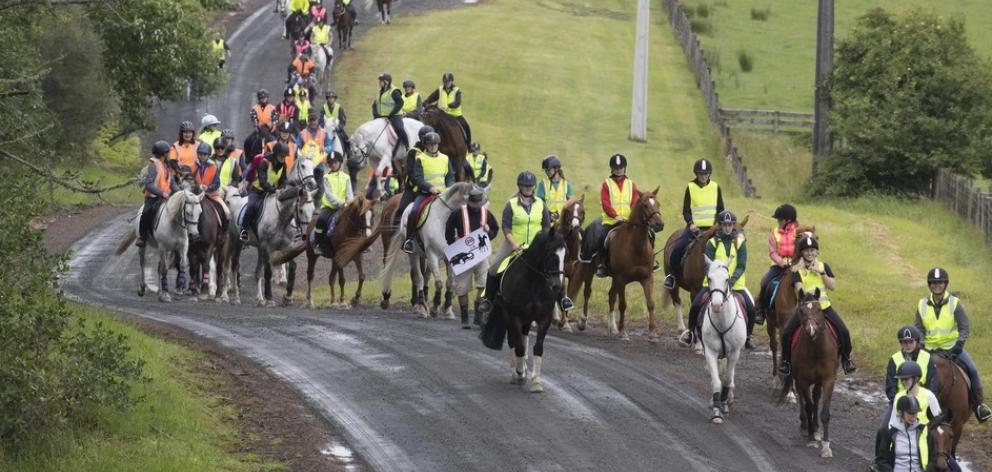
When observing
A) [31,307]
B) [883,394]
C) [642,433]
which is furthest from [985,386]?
[31,307]

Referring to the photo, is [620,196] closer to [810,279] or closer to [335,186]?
[810,279]

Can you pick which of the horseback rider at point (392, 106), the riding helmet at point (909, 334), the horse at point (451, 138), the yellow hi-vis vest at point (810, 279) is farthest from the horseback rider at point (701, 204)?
the horseback rider at point (392, 106)

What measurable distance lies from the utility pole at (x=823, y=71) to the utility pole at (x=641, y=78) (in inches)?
296

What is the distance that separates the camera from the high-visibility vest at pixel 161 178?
27984mm

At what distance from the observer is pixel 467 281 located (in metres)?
23.5

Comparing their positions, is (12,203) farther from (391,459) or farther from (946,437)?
(946,437)

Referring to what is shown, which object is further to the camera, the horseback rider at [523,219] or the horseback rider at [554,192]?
the horseback rider at [554,192]

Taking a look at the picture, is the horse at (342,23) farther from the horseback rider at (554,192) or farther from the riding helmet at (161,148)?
the horseback rider at (554,192)

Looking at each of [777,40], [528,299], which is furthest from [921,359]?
[777,40]

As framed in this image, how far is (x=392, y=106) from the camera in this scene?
112 feet

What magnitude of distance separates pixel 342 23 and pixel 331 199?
3461cm

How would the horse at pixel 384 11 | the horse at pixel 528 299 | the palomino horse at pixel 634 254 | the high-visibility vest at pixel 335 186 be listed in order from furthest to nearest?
the horse at pixel 384 11 < the high-visibility vest at pixel 335 186 < the palomino horse at pixel 634 254 < the horse at pixel 528 299

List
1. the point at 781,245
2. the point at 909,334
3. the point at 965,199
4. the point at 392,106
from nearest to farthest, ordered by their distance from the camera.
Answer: the point at 909,334
the point at 781,245
the point at 392,106
the point at 965,199

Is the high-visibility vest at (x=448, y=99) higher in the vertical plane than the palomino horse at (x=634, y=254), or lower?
higher
